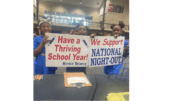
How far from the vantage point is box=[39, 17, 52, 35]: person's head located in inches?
20.3

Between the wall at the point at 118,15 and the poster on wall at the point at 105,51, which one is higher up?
the wall at the point at 118,15

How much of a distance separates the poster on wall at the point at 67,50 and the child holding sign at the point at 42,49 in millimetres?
25

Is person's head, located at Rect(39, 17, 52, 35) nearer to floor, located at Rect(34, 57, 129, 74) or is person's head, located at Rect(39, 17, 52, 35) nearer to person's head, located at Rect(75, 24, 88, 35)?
person's head, located at Rect(75, 24, 88, 35)

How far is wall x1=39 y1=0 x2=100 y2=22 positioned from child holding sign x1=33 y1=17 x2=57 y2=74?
0.06m

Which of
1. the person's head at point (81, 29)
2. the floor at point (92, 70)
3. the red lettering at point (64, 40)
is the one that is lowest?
the floor at point (92, 70)

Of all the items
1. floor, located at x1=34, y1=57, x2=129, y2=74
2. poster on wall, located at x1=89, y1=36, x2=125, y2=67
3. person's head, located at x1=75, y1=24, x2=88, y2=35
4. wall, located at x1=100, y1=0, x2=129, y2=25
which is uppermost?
wall, located at x1=100, y1=0, x2=129, y2=25

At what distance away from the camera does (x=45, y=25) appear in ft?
1.74

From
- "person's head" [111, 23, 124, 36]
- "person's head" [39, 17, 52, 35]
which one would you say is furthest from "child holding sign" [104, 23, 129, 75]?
"person's head" [39, 17, 52, 35]

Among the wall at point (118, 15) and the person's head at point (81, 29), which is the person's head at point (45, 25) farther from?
the wall at point (118, 15)

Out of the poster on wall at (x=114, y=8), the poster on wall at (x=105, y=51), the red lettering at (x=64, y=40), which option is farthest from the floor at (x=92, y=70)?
the poster on wall at (x=114, y=8)

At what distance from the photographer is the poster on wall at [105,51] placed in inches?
25.1

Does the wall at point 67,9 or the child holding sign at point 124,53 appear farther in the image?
the child holding sign at point 124,53

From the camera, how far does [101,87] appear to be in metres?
0.63

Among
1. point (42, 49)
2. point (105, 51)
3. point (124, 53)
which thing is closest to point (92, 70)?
point (105, 51)
